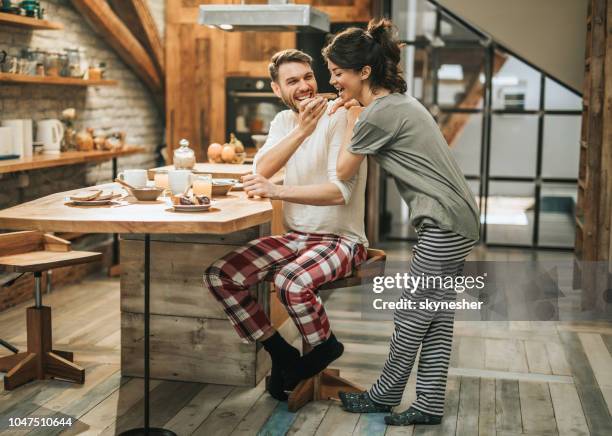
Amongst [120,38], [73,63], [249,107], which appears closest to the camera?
[73,63]

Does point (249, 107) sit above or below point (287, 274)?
above

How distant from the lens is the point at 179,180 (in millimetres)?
3166

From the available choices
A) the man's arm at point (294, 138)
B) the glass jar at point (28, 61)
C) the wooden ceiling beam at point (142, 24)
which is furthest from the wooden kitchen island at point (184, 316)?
the wooden ceiling beam at point (142, 24)

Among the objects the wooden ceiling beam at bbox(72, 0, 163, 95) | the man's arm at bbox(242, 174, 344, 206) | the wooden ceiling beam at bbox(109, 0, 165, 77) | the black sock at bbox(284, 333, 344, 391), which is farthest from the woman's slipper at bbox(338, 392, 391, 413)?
the wooden ceiling beam at bbox(109, 0, 165, 77)

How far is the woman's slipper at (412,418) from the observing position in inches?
122

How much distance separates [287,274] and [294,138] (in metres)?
0.54

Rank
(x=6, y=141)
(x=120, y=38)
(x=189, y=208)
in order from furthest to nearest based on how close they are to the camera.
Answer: (x=120, y=38)
(x=6, y=141)
(x=189, y=208)

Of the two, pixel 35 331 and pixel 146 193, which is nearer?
pixel 146 193

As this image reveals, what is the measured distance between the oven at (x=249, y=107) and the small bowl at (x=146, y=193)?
3319 mm

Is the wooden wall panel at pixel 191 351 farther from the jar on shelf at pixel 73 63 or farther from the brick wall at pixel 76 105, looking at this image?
the jar on shelf at pixel 73 63

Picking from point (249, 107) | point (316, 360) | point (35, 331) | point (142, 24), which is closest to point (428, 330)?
point (316, 360)

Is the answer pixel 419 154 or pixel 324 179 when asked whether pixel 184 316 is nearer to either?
pixel 324 179

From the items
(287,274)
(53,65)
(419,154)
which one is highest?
(53,65)

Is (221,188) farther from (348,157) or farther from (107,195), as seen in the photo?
(348,157)
